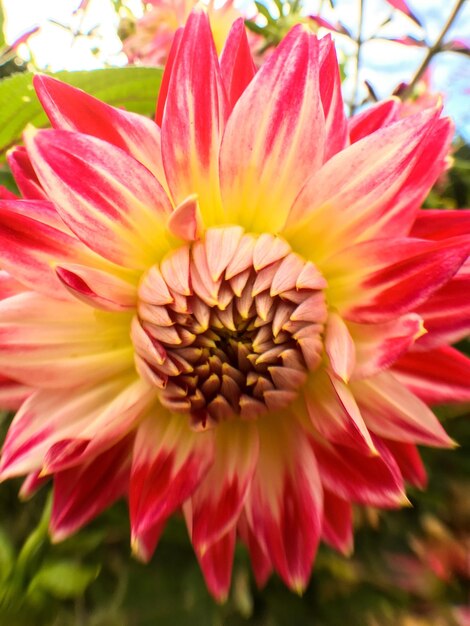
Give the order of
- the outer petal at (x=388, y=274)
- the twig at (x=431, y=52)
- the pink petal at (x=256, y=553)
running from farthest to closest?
the twig at (x=431, y=52) → the pink petal at (x=256, y=553) → the outer petal at (x=388, y=274)

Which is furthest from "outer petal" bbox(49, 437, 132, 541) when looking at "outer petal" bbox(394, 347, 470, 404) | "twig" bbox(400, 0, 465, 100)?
"twig" bbox(400, 0, 465, 100)

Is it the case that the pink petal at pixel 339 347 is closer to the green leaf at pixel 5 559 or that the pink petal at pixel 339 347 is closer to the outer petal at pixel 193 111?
the outer petal at pixel 193 111

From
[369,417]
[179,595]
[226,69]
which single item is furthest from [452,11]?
[179,595]

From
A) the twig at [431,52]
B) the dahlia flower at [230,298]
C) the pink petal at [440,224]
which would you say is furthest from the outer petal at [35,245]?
the twig at [431,52]

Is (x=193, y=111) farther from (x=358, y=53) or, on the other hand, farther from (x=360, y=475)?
(x=358, y=53)

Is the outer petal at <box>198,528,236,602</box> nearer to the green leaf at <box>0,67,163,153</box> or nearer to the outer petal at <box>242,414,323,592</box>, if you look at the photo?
A: the outer petal at <box>242,414,323,592</box>

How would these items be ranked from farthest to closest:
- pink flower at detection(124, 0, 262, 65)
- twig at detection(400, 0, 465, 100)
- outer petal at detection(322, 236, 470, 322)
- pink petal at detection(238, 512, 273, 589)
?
1. pink flower at detection(124, 0, 262, 65)
2. twig at detection(400, 0, 465, 100)
3. pink petal at detection(238, 512, 273, 589)
4. outer petal at detection(322, 236, 470, 322)
